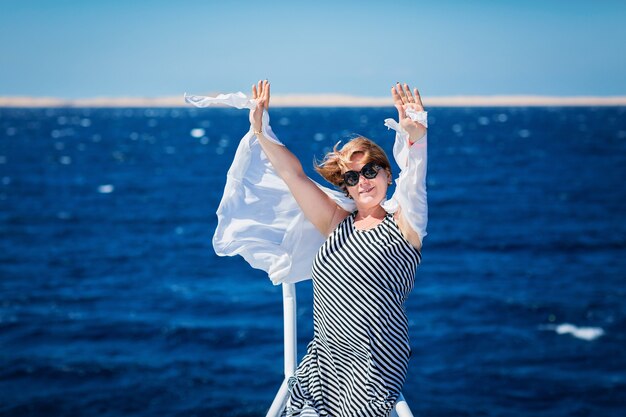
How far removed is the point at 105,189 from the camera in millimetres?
48406

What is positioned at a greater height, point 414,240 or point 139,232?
point 414,240

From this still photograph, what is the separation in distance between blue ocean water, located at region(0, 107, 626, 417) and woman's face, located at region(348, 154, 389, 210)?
38.5ft

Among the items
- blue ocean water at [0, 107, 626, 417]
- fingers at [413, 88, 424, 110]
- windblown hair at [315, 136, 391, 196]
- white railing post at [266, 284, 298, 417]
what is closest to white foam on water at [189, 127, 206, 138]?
blue ocean water at [0, 107, 626, 417]

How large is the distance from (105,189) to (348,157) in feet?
155

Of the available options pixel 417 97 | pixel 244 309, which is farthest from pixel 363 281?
pixel 244 309

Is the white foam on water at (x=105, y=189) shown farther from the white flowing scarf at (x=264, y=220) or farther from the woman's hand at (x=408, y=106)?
the woman's hand at (x=408, y=106)

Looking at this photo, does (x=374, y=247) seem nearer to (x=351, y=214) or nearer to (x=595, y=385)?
(x=351, y=214)

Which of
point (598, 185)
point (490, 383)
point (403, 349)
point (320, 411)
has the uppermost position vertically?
point (403, 349)

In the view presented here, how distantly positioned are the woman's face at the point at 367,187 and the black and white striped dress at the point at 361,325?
0.36 feet

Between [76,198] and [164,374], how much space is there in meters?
29.9

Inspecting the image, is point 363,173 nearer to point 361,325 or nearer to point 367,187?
point 367,187

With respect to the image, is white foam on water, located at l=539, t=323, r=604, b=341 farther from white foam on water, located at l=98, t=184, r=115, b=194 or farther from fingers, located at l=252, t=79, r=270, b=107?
white foam on water, located at l=98, t=184, r=115, b=194

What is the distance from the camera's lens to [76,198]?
4366cm

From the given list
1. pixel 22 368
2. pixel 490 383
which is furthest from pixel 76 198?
pixel 490 383
